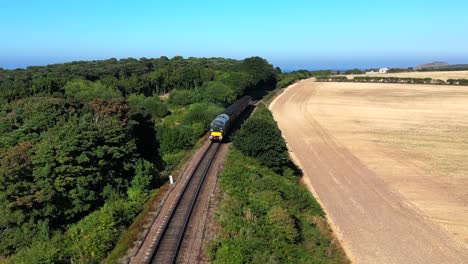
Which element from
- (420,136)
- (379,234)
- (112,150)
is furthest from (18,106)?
(420,136)

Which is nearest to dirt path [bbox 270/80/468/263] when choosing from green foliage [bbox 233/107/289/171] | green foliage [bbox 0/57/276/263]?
green foliage [bbox 233/107/289/171]

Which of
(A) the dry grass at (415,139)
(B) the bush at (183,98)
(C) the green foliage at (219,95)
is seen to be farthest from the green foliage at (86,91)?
(A) the dry grass at (415,139)

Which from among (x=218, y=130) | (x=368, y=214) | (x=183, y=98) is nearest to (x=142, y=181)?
(x=218, y=130)

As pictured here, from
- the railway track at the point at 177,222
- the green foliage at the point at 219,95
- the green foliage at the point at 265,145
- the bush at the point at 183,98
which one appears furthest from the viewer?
the bush at the point at 183,98

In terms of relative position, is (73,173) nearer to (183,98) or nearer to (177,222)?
(177,222)

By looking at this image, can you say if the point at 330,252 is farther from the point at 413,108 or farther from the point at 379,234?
the point at 413,108

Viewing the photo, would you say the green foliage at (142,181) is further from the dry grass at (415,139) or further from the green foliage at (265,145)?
the dry grass at (415,139)
